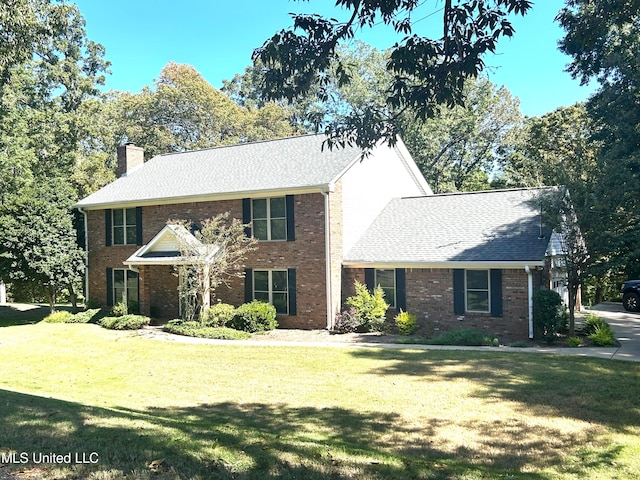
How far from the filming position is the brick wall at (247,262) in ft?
61.4

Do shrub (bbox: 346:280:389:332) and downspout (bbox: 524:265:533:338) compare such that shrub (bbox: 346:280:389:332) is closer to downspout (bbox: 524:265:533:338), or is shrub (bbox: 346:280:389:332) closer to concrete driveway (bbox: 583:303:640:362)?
downspout (bbox: 524:265:533:338)

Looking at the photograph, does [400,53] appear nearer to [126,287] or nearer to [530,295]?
[530,295]

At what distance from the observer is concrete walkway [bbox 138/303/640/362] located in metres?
13.4

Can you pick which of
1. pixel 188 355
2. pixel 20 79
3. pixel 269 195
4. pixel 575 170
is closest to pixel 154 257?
pixel 269 195

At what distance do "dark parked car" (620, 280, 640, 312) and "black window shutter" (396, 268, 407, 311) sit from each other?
441 inches

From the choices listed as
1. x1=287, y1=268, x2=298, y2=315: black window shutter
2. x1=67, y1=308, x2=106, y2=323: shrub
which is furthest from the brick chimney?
x1=287, y1=268, x2=298, y2=315: black window shutter

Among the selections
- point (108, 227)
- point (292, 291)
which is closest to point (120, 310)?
point (108, 227)

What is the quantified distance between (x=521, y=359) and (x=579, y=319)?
833 centimetres

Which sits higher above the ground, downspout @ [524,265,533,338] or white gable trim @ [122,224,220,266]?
white gable trim @ [122,224,220,266]

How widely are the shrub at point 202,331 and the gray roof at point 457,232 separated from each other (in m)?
4.90

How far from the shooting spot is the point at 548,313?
49.8 feet

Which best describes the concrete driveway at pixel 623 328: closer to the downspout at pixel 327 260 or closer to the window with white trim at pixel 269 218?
the downspout at pixel 327 260

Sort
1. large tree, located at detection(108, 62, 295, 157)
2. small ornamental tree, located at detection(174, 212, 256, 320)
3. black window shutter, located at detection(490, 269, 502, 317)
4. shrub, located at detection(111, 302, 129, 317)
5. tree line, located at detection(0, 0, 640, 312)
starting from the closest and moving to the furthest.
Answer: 1. tree line, located at detection(0, 0, 640, 312)
2. black window shutter, located at detection(490, 269, 502, 317)
3. small ornamental tree, located at detection(174, 212, 256, 320)
4. shrub, located at detection(111, 302, 129, 317)
5. large tree, located at detection(108, 62, 295, 157)

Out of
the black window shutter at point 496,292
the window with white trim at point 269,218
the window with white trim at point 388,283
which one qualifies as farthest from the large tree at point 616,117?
the window with white trim at point 269,218
